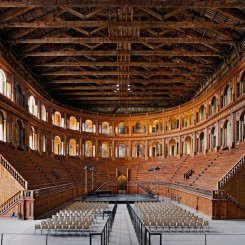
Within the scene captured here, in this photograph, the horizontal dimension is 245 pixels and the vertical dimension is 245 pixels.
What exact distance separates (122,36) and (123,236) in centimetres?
1593

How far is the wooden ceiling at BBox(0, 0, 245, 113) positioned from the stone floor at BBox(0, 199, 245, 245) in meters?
13.9

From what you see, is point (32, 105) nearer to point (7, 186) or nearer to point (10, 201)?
point (7, 186)

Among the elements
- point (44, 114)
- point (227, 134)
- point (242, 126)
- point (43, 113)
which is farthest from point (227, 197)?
point (44, 114)

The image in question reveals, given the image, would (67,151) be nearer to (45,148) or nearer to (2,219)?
(45,148)

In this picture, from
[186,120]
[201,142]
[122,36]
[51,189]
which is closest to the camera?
[122,36]

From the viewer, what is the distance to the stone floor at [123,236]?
14.5 meters

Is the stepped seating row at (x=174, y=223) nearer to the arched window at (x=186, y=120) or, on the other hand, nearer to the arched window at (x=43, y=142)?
the arched window at (x=43, y=142)

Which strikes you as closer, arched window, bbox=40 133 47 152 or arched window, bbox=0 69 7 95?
arched window, bbox=0 69 7 95

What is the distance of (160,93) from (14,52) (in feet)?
72.8

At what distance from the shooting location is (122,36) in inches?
1016

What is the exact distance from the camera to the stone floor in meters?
14.5

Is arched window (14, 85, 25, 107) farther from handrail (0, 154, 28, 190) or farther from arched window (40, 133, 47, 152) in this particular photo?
handrail (0, 154, 28, 190)

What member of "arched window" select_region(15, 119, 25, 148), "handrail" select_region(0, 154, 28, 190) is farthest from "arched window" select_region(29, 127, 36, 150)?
"handrail" select_region(0, 154, 28, 190)

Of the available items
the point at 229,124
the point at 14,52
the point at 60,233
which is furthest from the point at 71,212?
the point at 229,124
